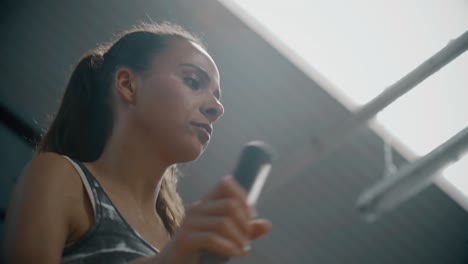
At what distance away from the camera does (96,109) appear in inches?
38.3

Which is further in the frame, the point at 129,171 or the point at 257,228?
the point at 129,171

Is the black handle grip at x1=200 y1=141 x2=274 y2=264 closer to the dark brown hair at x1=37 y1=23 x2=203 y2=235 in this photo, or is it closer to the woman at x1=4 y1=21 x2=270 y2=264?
the woman at x1=4 y1=21 x2=270 y2=264

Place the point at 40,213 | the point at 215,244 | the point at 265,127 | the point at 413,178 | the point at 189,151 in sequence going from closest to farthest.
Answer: the point at 215,244, the point at 40,213, the point at 189,151, the point at 413,178, the point at 265,127

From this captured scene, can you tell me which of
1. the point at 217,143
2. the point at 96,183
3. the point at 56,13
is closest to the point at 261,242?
the point at 217,143

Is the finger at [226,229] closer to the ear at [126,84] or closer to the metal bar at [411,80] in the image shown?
the ear at [126,84]

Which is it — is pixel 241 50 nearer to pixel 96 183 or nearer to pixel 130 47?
pixel 130 47

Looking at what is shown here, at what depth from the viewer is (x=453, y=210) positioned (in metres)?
2.70

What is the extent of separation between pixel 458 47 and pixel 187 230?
4.93ft

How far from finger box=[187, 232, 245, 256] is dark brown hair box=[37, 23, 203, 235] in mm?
505

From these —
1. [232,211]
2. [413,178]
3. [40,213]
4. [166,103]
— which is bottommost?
[40,213]

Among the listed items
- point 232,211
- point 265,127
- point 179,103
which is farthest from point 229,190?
point 265,127

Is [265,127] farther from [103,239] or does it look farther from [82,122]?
[103,239]

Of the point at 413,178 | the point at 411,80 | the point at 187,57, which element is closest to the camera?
the point at 187,57

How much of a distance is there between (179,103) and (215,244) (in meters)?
0.43
